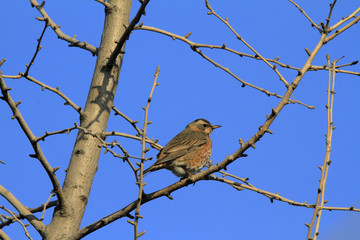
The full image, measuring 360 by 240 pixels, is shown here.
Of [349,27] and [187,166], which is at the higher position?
[187,166]

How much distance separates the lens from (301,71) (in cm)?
376

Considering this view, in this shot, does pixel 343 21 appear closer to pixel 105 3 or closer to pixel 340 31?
pixel 340 31

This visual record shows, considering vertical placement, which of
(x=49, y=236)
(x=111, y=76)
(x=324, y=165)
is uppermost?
(x=111, y=76)

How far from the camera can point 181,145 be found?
745cm

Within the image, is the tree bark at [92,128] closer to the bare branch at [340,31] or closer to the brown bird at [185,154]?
the brown bird at [185,154]

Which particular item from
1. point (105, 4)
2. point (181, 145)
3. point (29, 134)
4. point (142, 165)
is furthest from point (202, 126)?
point (142, 165)

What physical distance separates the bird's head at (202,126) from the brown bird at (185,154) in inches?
16.1

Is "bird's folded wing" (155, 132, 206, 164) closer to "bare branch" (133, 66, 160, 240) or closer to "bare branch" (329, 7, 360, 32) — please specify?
"bare branch" (133, 66, 160, 240)

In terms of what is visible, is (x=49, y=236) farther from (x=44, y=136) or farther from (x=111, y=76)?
(x=111, y=76)

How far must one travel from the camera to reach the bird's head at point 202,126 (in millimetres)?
8875

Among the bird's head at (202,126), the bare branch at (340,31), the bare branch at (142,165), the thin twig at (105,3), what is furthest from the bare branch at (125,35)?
the bird's head at (202,126)

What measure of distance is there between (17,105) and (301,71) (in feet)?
7.95

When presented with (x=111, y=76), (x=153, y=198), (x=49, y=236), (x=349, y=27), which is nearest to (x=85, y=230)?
(x=49, y=236)

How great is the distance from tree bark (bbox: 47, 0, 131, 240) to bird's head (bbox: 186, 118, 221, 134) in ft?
12.2
